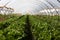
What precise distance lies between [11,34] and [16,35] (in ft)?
1.30

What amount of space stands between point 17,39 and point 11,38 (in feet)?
1.29

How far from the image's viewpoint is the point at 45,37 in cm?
1175

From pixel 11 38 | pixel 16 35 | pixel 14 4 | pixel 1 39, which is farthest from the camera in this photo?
pixel 14 4

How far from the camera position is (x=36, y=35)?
1350cm

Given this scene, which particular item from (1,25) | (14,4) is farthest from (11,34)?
(14,4)

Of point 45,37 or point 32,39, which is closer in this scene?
point 45,37

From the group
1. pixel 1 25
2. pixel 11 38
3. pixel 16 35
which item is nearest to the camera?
pixel 11 38

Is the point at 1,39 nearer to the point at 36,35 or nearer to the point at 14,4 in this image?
the point at 36,35

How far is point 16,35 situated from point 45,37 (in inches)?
81.0

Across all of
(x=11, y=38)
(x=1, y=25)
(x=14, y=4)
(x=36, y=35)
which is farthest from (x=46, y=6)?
(x=11, y=38)

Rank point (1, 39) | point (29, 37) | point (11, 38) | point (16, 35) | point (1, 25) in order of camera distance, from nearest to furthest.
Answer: point (1, 39)
point (11, 38)
point (16, 35)
point (29, 37)
point (1, 25)

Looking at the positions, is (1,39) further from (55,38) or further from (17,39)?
(55,38)

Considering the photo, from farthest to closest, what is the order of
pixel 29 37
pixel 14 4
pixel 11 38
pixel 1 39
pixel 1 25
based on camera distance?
pixel 14 4 → pixel 1 25 → pixel 29 37 → pixel 11 38 → pixel 1 39

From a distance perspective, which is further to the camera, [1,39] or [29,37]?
[29,37]
